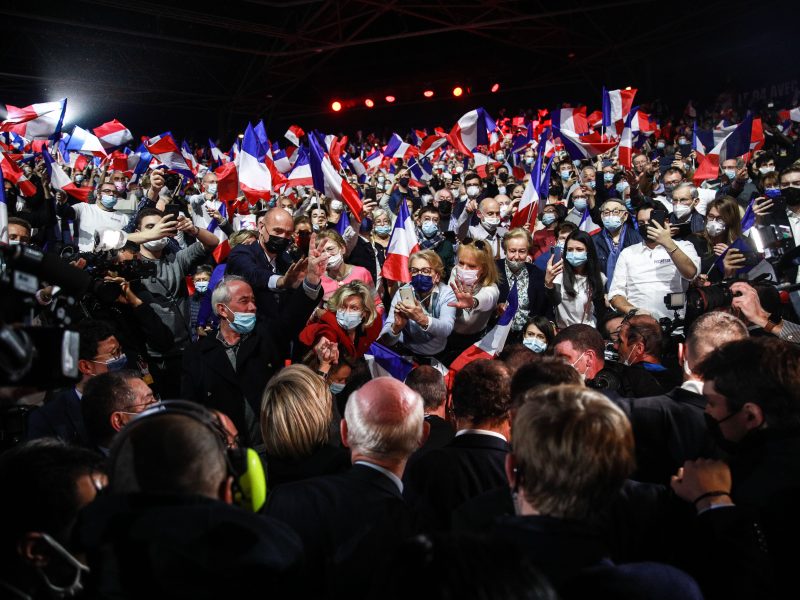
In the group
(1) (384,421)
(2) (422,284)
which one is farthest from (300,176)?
(1) (384,421)

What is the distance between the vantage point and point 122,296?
16.0 ft

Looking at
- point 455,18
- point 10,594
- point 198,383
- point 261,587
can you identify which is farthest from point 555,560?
point 455,18

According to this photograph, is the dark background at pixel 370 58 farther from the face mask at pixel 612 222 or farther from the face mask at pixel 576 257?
the face mask at pixel 576 257

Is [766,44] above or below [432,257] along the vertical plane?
above

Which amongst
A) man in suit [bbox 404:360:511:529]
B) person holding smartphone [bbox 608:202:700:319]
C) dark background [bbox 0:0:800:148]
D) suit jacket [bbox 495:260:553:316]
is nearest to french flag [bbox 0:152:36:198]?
suit jacket [bbox 495:260:553:316]

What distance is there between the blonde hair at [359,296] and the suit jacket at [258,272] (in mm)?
371

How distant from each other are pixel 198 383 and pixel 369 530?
2249 mm

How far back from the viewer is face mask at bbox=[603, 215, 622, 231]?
6441 mm

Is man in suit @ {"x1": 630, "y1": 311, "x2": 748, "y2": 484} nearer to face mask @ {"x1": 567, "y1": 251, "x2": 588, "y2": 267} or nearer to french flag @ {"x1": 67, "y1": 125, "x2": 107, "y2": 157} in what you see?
face mask @ {"x1": 567, "y1": 251, "x2": 588, "y2": 267}

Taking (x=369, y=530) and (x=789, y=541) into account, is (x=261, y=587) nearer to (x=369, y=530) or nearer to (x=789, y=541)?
(x=369, y=530)

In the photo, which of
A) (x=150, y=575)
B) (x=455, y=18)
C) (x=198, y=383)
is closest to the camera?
(x=150, y=575)

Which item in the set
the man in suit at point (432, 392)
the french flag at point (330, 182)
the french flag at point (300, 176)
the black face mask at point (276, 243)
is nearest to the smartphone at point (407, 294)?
the black face mask at point (276, 243)

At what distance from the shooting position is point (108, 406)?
117 inches

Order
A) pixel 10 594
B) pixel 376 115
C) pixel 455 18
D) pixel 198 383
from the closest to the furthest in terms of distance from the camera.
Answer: pixel 10 594 → pixel 198 383 → pixel 455 18 → pixel 376 115
